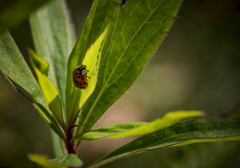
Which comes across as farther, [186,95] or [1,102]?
[186,95]

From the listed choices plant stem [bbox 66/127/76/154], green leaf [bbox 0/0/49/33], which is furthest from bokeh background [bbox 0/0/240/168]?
green leaf [bbox 0/0/49/33]

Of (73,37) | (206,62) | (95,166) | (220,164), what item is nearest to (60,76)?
(73,37)

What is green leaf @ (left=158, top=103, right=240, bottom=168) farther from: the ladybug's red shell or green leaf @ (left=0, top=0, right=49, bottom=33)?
green leaf @ (left=0, top=0, right=49, bottom=33)

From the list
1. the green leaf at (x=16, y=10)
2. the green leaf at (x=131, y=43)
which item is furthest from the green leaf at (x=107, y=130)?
the green leaf at (x=16, y=10)

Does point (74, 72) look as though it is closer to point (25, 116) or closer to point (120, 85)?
point (120, 85)

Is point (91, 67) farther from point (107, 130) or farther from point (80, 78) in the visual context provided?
point (107, 130)

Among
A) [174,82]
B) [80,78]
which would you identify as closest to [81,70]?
[80,78]
